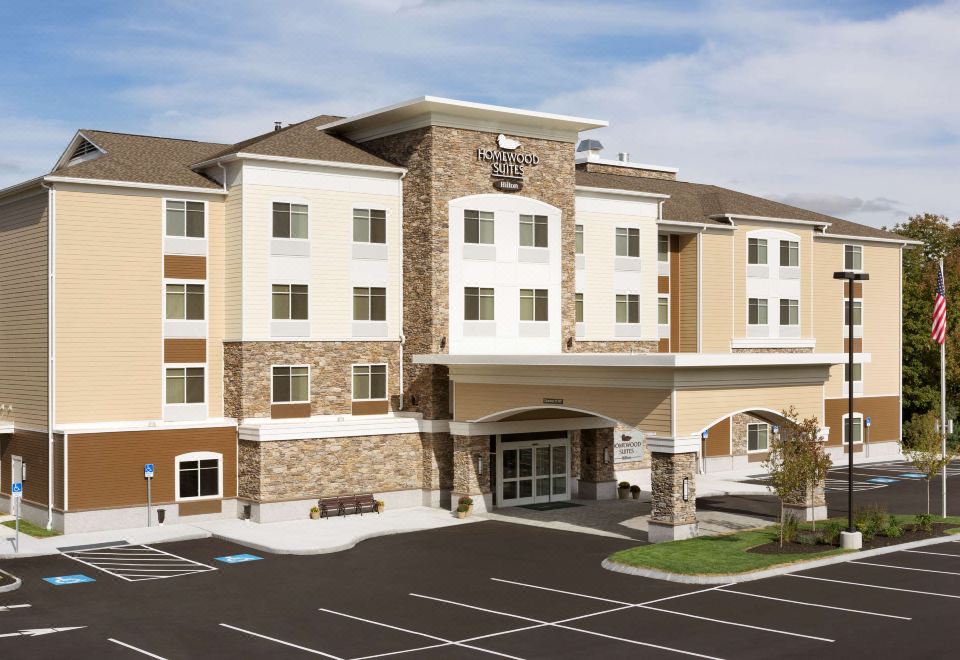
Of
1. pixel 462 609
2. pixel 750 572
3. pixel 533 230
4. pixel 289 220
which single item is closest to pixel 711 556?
pixel 750 572

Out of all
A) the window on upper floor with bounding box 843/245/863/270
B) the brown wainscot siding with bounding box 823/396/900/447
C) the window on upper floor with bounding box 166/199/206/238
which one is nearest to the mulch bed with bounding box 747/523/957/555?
the window on upper floor with bounding box 166/199/206/238

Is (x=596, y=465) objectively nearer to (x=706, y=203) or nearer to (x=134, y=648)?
(x=706, y=203)

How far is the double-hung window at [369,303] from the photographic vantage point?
142 ft

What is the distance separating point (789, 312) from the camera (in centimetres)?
5984

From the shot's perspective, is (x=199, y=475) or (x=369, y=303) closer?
(x=199, y=475)

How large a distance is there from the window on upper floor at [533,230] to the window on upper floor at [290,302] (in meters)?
9.59

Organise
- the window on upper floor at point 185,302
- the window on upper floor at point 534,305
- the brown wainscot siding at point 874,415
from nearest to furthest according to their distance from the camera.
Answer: the window on upper floor at point 185,302 < the window on upper floor at point 534,305 < the brown wainscot siding at point 874,415

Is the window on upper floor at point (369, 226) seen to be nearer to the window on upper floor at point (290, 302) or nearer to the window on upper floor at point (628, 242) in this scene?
the window on upper floor at point (290, 302)

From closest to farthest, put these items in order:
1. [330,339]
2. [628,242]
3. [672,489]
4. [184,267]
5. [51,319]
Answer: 1. [672,489]
2. [51,319]
3. [184,267]
4. [330,339]
5. [628,242]

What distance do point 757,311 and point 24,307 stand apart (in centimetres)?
3665

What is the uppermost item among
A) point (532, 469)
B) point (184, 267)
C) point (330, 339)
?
point (184, 267)

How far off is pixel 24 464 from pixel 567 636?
83.2ft

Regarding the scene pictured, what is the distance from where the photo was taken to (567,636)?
2355cm

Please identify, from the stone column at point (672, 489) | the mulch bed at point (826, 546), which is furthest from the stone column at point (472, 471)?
the mulch bed at point (826, 546)
